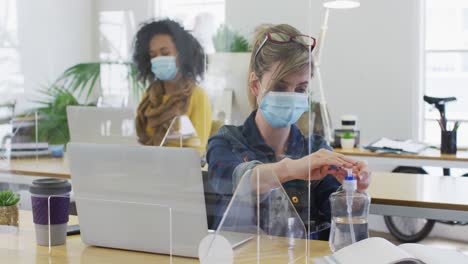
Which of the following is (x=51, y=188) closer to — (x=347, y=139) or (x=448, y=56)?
(x=347, y=139)

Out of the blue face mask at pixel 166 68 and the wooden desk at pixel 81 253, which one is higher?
the blue face mask at pixel 166 68

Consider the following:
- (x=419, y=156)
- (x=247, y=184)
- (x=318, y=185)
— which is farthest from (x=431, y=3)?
(x=247, y=184)

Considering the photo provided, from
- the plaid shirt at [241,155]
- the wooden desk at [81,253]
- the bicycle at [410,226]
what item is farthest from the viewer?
the bicycle at [410,226]

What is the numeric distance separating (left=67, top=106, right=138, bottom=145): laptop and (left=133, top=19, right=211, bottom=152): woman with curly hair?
0.12ft

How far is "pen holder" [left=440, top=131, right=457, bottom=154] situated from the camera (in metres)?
4.07

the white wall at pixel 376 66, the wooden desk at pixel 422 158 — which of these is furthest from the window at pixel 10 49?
the white wall at pixel 376 66

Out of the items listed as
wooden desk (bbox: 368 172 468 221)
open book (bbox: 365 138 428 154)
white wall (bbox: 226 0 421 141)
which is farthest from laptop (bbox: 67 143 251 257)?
white wall (bbox: 226 0 421 141)

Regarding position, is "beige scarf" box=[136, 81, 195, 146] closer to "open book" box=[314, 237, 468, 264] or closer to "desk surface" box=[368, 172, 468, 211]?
"open book" box=[314, 237, 468, 264]

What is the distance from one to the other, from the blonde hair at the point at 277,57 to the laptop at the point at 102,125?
332 millimetres

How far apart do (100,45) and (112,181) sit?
43cm

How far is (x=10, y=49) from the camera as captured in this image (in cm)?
188

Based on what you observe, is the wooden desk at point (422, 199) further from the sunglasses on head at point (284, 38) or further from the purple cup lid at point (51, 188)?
the purple cup lid at point (51, 188)

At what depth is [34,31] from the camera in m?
1.84

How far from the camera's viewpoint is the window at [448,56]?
204 inches
